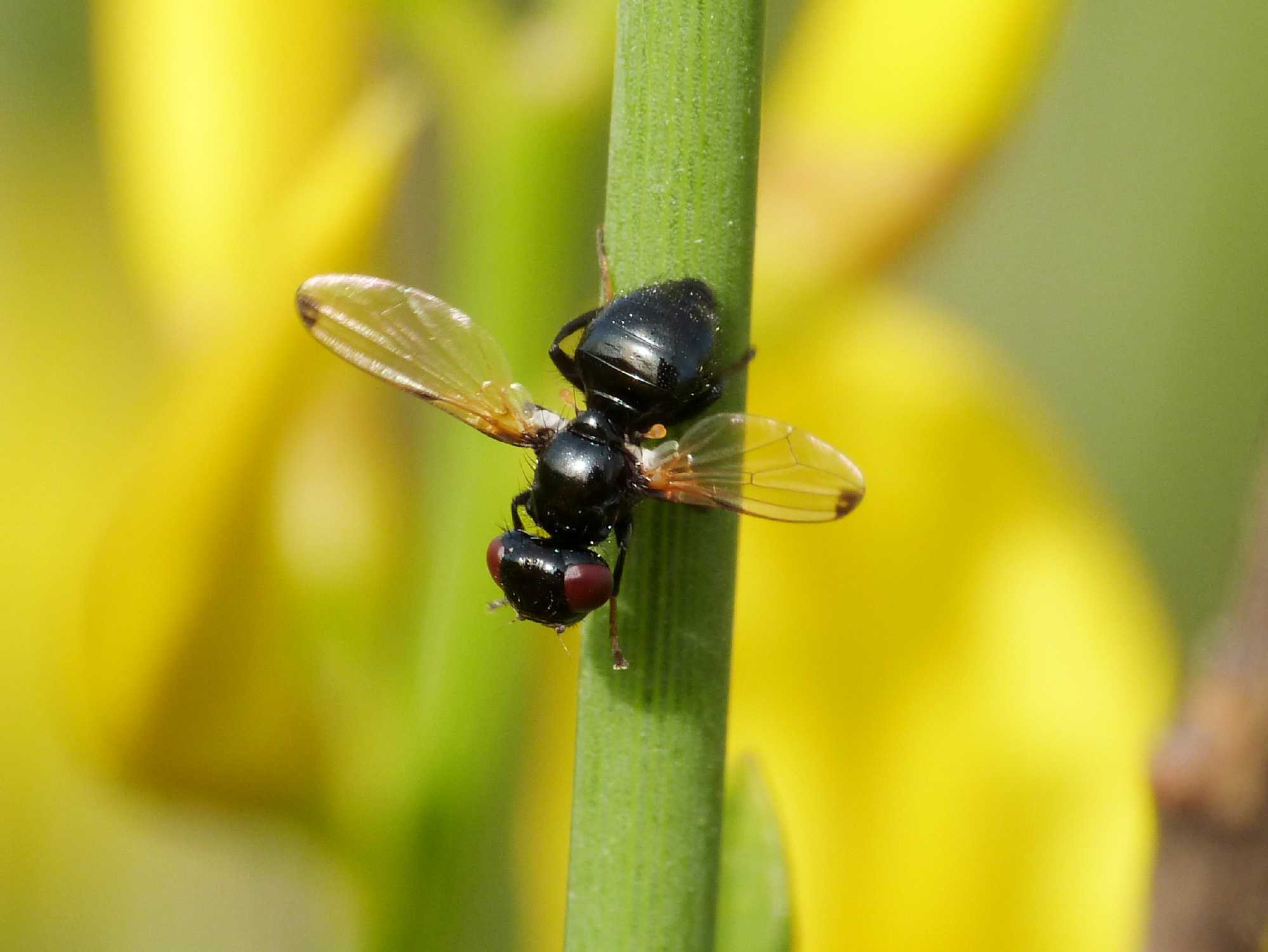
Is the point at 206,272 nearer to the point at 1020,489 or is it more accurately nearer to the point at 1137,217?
the point at 1020,489

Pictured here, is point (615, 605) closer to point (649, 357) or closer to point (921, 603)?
point (649, 357)

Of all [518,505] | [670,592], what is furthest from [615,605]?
[518,505]

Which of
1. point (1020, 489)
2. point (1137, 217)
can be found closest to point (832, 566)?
point (1020, 489)

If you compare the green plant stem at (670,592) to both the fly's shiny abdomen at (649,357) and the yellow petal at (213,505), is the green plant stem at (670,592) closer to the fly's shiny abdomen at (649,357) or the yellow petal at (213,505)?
the fly's shiny abdomen at (649,357)

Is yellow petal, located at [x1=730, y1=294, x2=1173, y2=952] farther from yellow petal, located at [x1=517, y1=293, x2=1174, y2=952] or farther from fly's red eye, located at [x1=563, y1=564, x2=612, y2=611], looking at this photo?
fly's red eye, located at [x1=563, y1=564, x2=612, y2=611]

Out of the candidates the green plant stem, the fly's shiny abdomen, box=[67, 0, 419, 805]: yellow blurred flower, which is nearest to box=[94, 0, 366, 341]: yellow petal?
box=[67, 0, 419, 805]: yellow blurred flower

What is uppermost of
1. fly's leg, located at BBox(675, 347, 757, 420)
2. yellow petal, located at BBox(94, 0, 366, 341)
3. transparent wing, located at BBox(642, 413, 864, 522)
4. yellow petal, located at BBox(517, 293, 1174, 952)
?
yellow petal, located at BBox(94, 0, 366, 341)
